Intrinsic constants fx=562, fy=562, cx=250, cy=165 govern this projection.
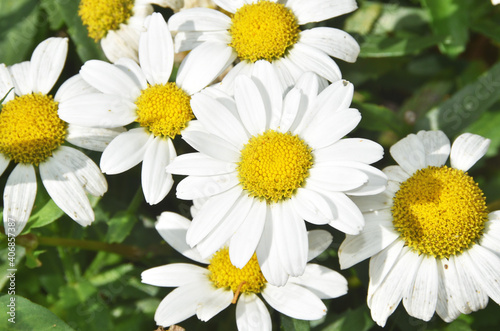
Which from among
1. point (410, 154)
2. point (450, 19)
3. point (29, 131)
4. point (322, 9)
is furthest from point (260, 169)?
point (450, 19)

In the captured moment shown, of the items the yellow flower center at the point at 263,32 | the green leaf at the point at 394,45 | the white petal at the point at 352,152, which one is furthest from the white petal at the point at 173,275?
the green leaf at the point at 394,45

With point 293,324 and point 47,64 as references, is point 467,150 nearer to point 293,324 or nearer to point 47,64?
point 293,324

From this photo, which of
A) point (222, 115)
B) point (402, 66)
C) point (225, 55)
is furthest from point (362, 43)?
point (222, 115)

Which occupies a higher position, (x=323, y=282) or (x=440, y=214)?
(x=440, y=214)

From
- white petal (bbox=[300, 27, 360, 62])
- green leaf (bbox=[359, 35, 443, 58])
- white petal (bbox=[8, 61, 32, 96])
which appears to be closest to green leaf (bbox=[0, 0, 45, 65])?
white petal (bbox=[8, 61, 32, 96])

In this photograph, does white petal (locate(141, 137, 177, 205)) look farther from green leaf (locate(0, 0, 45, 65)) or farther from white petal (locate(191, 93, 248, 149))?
green leaf (locate(0, 0, 45, 65))

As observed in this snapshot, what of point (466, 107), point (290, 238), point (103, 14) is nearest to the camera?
point (290, 238)

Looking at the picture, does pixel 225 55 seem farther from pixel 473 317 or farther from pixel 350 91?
pixel 473 317
